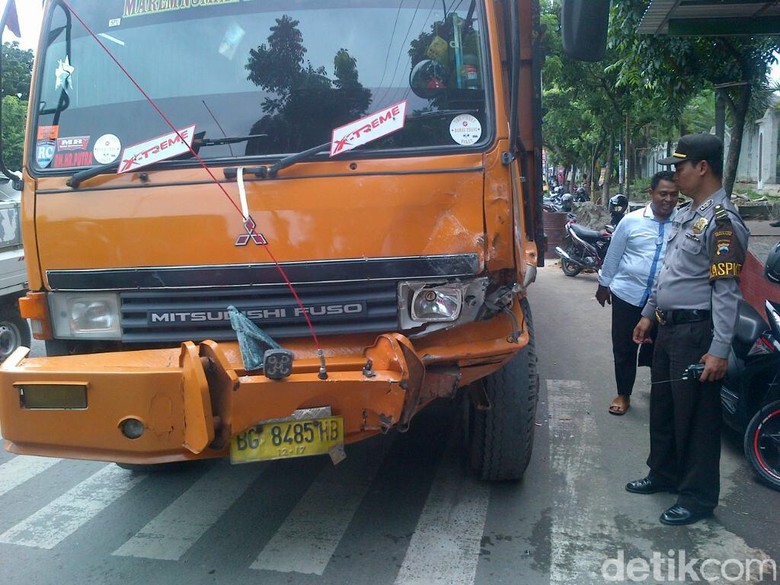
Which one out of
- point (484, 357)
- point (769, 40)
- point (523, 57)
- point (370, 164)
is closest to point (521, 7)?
point (523, 57)

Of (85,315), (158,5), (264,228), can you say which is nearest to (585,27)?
(264,228)

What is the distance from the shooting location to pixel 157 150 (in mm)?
3176

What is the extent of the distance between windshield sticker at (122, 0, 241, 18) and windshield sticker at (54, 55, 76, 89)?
0.37 meters

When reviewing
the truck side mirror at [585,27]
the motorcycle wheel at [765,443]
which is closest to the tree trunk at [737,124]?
the motorcycle wheel at [765,443]

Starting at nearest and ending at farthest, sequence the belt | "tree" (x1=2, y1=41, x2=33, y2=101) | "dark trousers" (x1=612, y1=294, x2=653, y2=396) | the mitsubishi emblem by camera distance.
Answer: the mitsubishi emblem
the belt
"tree" (x1=2, y1=41, x2=33, y2=101)
"dark trousers" (x1=612, y1=294, x2=653, y2=396)

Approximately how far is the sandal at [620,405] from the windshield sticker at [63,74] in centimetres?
404

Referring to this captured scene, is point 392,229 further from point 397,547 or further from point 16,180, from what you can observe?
point 16,180

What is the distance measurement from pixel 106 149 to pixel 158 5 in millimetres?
744

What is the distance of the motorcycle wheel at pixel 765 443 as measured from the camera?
390 centimetres

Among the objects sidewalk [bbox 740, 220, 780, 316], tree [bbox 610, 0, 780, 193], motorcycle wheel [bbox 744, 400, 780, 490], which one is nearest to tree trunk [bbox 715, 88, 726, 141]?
tree [bbox 610, 0, 780, 193]

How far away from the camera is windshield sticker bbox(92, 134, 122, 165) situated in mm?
3258

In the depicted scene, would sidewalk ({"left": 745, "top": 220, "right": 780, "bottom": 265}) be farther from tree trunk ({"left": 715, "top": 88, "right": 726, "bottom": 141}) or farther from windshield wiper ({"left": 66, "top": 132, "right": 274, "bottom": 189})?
windshield wiper ({"left": 66, "top": 132, "right": 274, "bottom": 189})

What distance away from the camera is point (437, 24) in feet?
10.8

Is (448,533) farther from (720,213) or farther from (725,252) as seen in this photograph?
(720,213)
